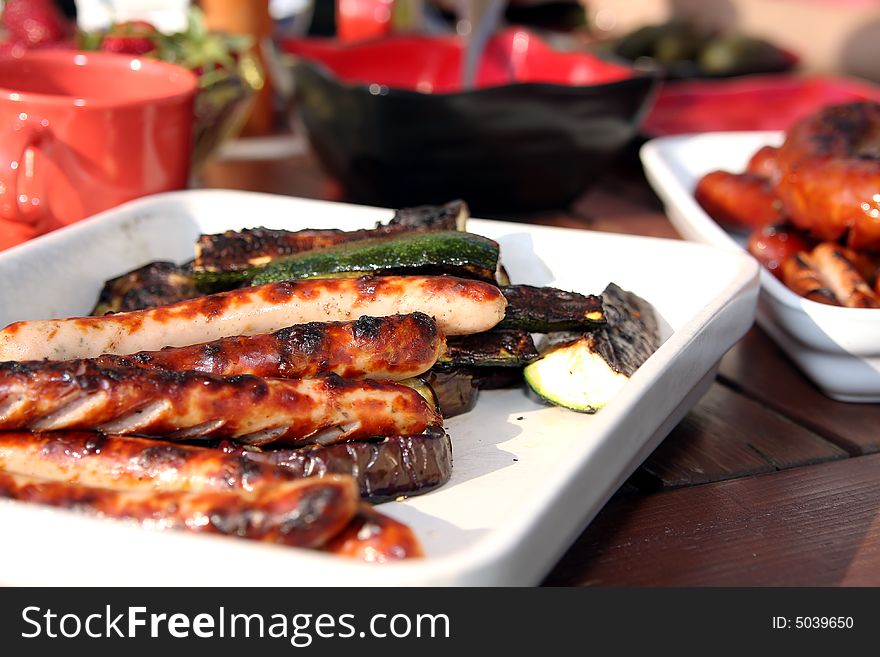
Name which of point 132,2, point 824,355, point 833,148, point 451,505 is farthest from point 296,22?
point 451,505

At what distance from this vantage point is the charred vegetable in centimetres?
159

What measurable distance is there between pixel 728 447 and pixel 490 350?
44 cm

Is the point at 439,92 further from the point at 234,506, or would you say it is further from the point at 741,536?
the point at 234,506

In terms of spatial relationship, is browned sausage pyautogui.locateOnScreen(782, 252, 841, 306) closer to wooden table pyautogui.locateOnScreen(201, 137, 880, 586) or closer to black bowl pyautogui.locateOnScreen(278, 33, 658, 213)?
wooden table pyautogui.locateOnScreen(201, 137, 880, 586)

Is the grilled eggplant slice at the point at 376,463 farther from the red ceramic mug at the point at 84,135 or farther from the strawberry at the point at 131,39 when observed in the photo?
the strawberry at the point at 131,39

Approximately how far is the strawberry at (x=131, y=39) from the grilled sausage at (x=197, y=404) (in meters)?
1.83

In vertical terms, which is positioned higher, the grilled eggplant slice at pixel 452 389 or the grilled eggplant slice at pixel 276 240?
the grilled eggplant slice at pixel 276 240

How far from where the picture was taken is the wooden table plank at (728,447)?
147 cm

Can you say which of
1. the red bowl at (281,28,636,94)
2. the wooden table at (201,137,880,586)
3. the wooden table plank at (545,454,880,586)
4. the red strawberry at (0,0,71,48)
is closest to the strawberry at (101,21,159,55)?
the red strawberry at (0,0,71,48)

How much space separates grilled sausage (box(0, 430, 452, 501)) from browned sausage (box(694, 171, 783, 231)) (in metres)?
1.33

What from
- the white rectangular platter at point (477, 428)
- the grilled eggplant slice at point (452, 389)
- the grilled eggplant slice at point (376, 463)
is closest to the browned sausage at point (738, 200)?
the white rectangular platter at point (477, 428)

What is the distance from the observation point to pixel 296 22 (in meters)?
3.82

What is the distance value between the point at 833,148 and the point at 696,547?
1165 mm

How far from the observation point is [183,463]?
1.13 meters
